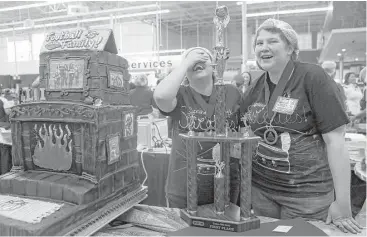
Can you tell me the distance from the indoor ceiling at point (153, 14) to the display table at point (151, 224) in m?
10.2

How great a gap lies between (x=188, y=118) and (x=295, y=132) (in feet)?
1.55

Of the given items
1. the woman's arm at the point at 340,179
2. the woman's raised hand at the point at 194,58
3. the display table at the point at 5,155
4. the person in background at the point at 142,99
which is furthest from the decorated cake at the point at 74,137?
the person in background at the point at 142,99

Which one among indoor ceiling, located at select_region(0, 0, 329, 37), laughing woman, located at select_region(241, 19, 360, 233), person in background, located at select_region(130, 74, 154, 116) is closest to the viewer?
laughing woman, located at select_region(241, 19, 360, 233)

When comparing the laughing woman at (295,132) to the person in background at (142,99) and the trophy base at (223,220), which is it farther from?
the person in background at (142,99)

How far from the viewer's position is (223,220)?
3.88 ft

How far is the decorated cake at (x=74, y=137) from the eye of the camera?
128 cm

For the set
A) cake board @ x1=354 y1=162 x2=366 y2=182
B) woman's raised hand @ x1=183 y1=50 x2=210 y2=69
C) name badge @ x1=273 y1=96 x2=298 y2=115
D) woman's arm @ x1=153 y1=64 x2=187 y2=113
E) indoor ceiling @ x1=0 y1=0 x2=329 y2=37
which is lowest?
cake board @ x1=354 y1=162 x2=366 y2=182

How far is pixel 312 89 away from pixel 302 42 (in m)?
19.5

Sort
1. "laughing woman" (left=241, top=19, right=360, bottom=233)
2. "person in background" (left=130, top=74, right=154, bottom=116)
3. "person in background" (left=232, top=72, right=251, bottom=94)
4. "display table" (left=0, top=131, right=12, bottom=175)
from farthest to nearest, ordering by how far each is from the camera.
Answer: "person in background" (left=232, top=72, right=251, bottom=94) → "person in background" (left=130, top=74, right=154, bottom=116) → "display table" (left=0, top=131, right=12, bottom=175) → "laughing woman" (left=241, top=19, right=360, bottom=233)

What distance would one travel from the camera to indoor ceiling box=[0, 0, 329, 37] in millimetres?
12172

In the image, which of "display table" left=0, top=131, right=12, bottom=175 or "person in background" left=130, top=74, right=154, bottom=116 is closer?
"display table" left=0, top=131, right=12, bottom=175

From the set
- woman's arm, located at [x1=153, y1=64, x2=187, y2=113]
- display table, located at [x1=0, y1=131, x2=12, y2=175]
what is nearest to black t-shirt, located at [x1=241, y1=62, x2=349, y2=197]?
woman's arm, located at [x1=153, y1=64, x2=187, y2=113]

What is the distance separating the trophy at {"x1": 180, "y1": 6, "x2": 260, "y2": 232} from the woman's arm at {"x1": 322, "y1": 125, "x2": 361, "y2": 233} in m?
0.34

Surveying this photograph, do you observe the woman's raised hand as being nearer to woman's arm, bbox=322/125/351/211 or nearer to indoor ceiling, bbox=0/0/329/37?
woman's arm, bbox=322/125/351/211
